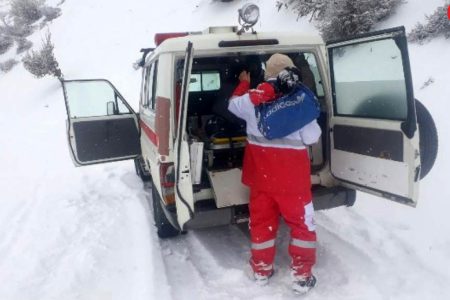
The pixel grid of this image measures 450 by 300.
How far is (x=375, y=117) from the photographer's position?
360cm

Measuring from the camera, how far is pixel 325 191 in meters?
3.92

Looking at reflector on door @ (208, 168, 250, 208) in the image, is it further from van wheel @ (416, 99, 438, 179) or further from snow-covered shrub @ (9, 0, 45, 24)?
snow-covered shrub @ (9, 0, 45, 24)

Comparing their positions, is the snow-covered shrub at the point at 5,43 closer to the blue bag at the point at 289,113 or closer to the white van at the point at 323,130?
the white van at the point at 323,130

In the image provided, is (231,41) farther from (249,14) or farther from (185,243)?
(185,243)

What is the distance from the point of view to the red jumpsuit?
10.8 feet

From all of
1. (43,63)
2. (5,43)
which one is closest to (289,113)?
(43,63)

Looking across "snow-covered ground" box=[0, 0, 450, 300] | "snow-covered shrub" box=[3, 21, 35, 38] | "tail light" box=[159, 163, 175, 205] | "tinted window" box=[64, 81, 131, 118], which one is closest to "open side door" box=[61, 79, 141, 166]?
"snow-covered ground" box=[0, 0, 450, 300]

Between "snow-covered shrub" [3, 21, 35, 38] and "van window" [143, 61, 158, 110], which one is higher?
"snow-covered shrub" [3, 21, 35, 38]

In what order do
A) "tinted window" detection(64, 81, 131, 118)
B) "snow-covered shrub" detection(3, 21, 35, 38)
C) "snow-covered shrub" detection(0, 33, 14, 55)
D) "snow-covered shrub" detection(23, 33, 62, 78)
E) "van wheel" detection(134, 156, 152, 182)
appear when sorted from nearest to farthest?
1. "van wheel" detection(134, 156, 152, 182)
2. "tinted window" detection(64, 81, 131, 118)
3. "snow-covered shrub" detection(23, 33, 62, 78)
4. "snow-covered shrub" detection(0, 33, 14, 55)
5. "snow-covered shrub" detection(3, 21, 35, 38)

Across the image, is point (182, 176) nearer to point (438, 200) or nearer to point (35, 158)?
point (438, 200)

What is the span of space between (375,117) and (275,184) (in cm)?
111

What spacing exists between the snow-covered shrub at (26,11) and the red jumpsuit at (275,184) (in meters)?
22.4

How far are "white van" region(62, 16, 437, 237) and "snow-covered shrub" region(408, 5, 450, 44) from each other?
355 centimetres

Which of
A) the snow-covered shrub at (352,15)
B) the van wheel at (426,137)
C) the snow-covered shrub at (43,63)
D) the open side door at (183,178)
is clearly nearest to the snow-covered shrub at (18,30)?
the snow-covered shrub at (43,63)
